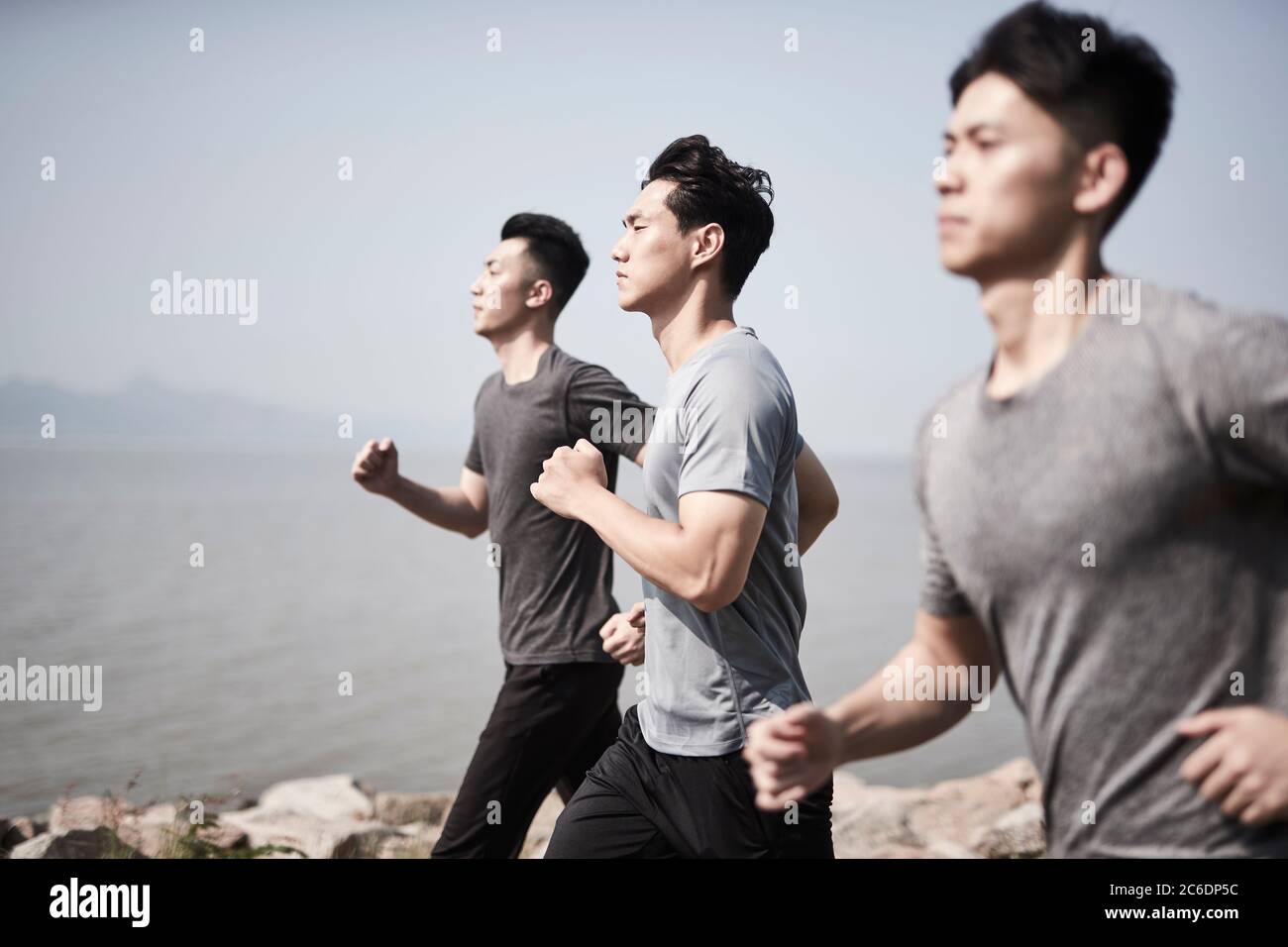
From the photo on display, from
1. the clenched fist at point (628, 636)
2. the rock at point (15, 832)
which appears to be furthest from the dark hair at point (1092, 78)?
the rock at point (15, 832)

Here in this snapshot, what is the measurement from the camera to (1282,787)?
1362mm

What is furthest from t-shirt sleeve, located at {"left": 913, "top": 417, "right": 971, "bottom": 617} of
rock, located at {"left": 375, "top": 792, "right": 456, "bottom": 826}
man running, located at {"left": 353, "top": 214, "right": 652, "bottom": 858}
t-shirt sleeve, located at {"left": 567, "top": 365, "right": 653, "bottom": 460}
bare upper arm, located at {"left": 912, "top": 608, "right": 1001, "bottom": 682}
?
rock, located at {"left": 375, "top": 792, "right": 456, "bottom": 826}

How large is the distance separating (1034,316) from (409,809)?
5.56 metres

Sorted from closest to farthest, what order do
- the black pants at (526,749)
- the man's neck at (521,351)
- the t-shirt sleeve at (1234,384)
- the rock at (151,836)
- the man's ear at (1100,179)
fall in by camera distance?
1. the t-shirt sleeve at (1234,384)
2. the man's ear at (1100,179)
3. the black pants at (526,749)
4. the man's neck at (521,351)
5. the rock at (151,836)

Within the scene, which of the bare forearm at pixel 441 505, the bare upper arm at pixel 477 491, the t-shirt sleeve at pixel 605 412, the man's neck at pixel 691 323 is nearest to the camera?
the man's neck at pixel 691 323

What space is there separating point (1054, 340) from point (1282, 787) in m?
0.55

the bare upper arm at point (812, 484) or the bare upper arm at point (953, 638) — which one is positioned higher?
the bare upper arm at point (812, 484)

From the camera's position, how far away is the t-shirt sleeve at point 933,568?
5.52 ft

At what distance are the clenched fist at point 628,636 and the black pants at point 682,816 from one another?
0.31 m

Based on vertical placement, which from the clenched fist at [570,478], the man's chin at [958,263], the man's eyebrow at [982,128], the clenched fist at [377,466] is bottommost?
the clenched fist at [570,478]

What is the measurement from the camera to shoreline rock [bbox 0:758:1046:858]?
194 inches

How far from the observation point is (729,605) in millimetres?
2471

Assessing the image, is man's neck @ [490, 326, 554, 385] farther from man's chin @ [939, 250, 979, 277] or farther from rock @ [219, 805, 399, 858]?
man's chin @ [939, 250, 979, 277]

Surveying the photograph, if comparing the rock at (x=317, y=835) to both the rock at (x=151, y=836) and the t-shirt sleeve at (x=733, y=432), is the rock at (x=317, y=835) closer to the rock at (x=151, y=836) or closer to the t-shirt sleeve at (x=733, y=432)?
the rock at (x=151, y=836)
